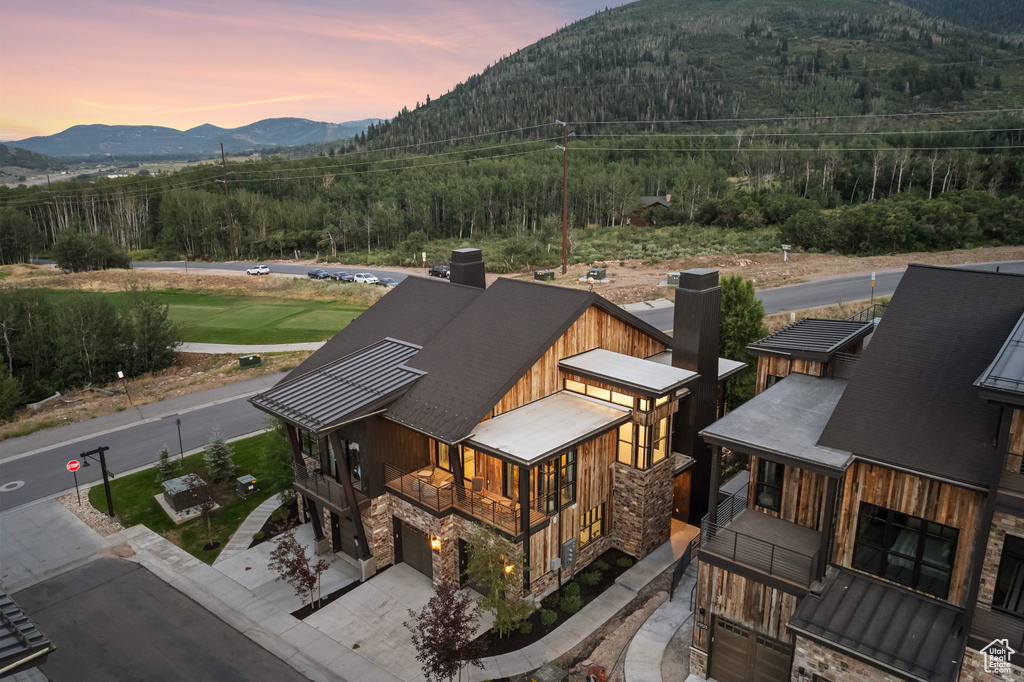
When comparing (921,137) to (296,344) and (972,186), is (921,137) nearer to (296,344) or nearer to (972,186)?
(972,186)

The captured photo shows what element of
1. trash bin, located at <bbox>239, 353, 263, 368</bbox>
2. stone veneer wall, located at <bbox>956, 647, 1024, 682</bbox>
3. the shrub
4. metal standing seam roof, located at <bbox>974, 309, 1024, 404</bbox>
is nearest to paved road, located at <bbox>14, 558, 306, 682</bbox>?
the shrub

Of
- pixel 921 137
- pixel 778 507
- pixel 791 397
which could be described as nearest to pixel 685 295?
pixel 791 397

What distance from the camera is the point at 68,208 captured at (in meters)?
109

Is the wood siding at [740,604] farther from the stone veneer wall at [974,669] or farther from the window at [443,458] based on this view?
the window at [443,458]

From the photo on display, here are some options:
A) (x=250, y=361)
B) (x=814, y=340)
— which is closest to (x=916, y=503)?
(x=814, y=340)

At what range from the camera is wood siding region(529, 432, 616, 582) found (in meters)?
16.5

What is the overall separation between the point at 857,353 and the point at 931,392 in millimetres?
6523

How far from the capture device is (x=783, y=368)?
704 inches

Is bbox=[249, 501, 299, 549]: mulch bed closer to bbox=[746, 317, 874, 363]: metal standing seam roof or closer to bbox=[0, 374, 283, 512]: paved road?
bbox=[0, 374, 283, 512]: paved road

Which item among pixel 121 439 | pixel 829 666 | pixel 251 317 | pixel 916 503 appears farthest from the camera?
pixel 251 317

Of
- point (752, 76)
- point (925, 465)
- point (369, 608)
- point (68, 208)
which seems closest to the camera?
point (925, 465)

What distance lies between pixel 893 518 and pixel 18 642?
1605 cm

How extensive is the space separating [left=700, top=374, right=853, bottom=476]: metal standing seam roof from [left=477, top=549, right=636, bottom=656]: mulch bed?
6417 millimetres

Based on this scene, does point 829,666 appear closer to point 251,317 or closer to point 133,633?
point 133,633
